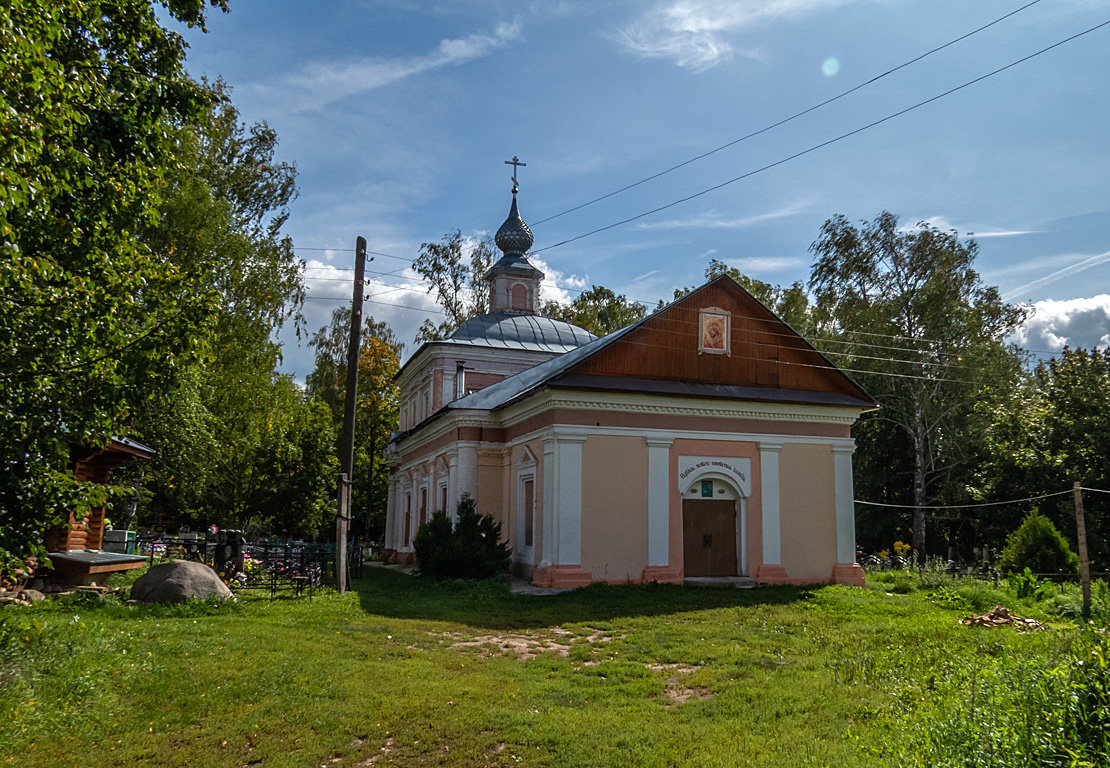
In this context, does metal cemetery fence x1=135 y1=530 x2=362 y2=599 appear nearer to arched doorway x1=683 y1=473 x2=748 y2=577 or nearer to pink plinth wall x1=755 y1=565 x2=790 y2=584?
arched doorway x1=683 y1=473 x2=748 y2=577

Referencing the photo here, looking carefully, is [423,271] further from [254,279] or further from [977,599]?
[977,599]

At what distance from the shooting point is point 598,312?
42375 mm

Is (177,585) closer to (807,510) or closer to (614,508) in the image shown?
(614,508)

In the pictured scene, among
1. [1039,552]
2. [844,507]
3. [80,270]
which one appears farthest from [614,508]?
[80,270]

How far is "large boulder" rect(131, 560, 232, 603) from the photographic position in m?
12.2

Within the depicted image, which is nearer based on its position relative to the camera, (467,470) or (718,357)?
(718,357)

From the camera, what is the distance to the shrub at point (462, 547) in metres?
17.1

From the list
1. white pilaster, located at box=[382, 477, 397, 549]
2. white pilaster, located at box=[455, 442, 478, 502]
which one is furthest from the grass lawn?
white pilaster, located at box=[382, 477, 397, 549]

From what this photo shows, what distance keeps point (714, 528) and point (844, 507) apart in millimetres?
3193

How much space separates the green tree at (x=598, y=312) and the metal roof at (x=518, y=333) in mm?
11544

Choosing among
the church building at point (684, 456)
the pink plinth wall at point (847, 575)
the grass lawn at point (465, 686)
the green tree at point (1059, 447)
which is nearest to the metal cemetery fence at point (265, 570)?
the grass lawn at point (465, 686)

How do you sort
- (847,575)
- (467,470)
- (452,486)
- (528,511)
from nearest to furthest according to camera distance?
(847,575) → (528,511) → (467,470) → (452,486)

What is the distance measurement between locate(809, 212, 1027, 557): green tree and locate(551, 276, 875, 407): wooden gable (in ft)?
32.1

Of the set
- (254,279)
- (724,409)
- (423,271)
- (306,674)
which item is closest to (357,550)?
(254,279)
